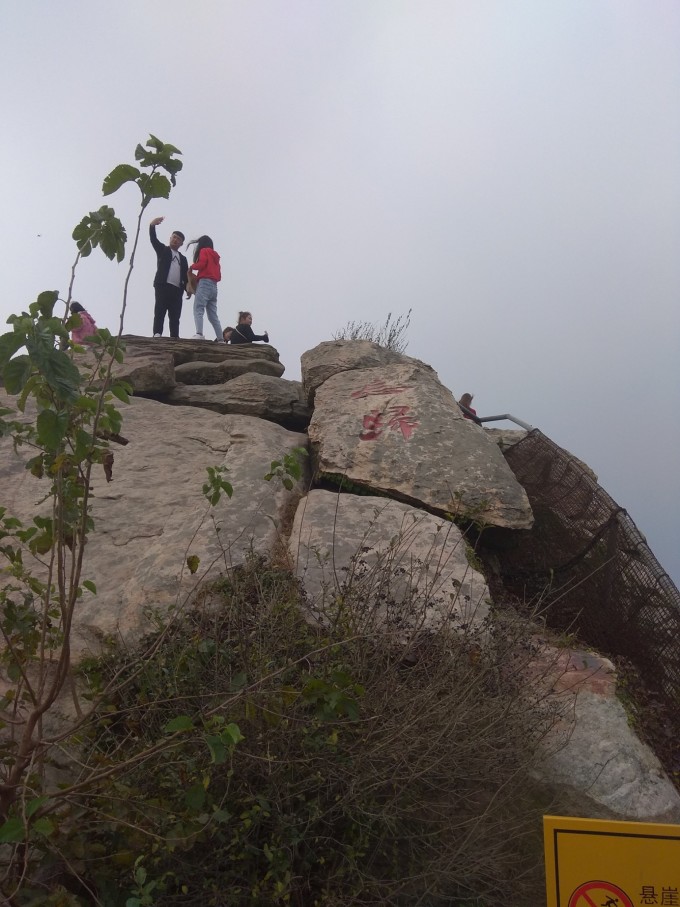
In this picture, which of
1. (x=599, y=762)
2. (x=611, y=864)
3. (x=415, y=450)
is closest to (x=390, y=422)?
(x=415, y=450)

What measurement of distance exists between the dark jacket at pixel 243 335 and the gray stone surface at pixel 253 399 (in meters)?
2.49

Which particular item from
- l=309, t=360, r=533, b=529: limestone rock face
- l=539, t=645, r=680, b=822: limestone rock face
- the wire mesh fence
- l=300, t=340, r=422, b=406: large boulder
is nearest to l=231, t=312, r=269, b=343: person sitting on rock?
l=300, t=340, r=422, b=406: large boulder

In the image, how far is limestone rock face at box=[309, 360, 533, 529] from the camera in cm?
465

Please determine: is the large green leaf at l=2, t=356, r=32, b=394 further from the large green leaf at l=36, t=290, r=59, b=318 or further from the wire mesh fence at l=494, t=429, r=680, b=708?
the wire mesh fence at l=494, t=429, r=680, b=708

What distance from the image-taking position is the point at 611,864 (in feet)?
5.41

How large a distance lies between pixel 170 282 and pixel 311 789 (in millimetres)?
A: 7428

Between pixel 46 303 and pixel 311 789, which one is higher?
pixel 46 303

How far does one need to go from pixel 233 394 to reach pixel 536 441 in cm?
277

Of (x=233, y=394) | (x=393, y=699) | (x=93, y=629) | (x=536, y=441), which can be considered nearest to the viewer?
(x=393, y=699)

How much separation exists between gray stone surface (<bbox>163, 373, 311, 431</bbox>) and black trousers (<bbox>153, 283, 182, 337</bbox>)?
7.43 ft

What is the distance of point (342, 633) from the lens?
2.67 m

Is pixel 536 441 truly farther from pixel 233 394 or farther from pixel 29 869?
pixel 29 869

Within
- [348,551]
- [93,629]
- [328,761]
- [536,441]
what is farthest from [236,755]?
[536,441]

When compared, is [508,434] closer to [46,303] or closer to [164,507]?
[164,507]
